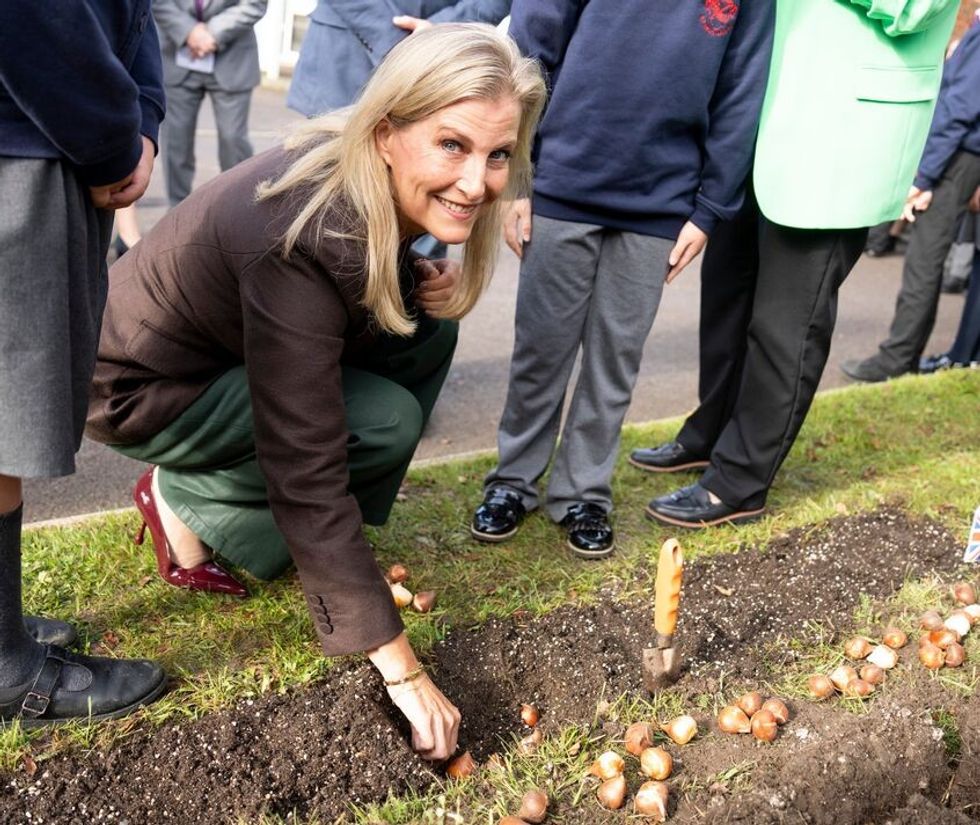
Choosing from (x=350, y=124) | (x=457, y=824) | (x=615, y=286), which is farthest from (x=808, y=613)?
(x=350, y=124)

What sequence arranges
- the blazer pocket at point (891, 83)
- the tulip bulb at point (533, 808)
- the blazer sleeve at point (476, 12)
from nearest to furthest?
1. the tulip bulb at point (533, 808)
2. the blazer pocket at point (891, 83)
3. the blazer sleeve at point (476, 12)

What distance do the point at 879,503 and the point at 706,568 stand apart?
0.85 meters

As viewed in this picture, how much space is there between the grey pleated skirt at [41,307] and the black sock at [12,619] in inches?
9.6

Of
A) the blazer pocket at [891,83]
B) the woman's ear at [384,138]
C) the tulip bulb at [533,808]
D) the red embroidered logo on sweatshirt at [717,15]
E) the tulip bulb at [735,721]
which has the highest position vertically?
the red embroidered logo on sweatshirt at [717,15]

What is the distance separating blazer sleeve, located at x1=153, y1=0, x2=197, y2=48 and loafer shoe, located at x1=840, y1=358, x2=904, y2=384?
420cm

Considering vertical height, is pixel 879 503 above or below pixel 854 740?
below

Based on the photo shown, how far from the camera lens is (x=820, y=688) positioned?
261 centimetres

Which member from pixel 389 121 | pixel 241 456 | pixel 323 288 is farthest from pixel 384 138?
pixel 241 456

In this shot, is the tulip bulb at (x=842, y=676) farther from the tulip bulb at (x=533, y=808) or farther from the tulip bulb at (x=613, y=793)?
the tulip bulb at (x=533, y=808)

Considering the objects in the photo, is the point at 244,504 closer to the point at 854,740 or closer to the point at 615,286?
the point at 615,286

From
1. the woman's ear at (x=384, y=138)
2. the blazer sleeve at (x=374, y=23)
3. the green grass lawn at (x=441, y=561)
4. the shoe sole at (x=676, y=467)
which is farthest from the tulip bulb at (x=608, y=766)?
the blazer sleeve at (x=374, y=23)

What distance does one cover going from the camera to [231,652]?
2666 mm

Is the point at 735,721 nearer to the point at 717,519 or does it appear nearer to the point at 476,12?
the point at 717,519

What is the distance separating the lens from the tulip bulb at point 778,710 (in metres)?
2.48
